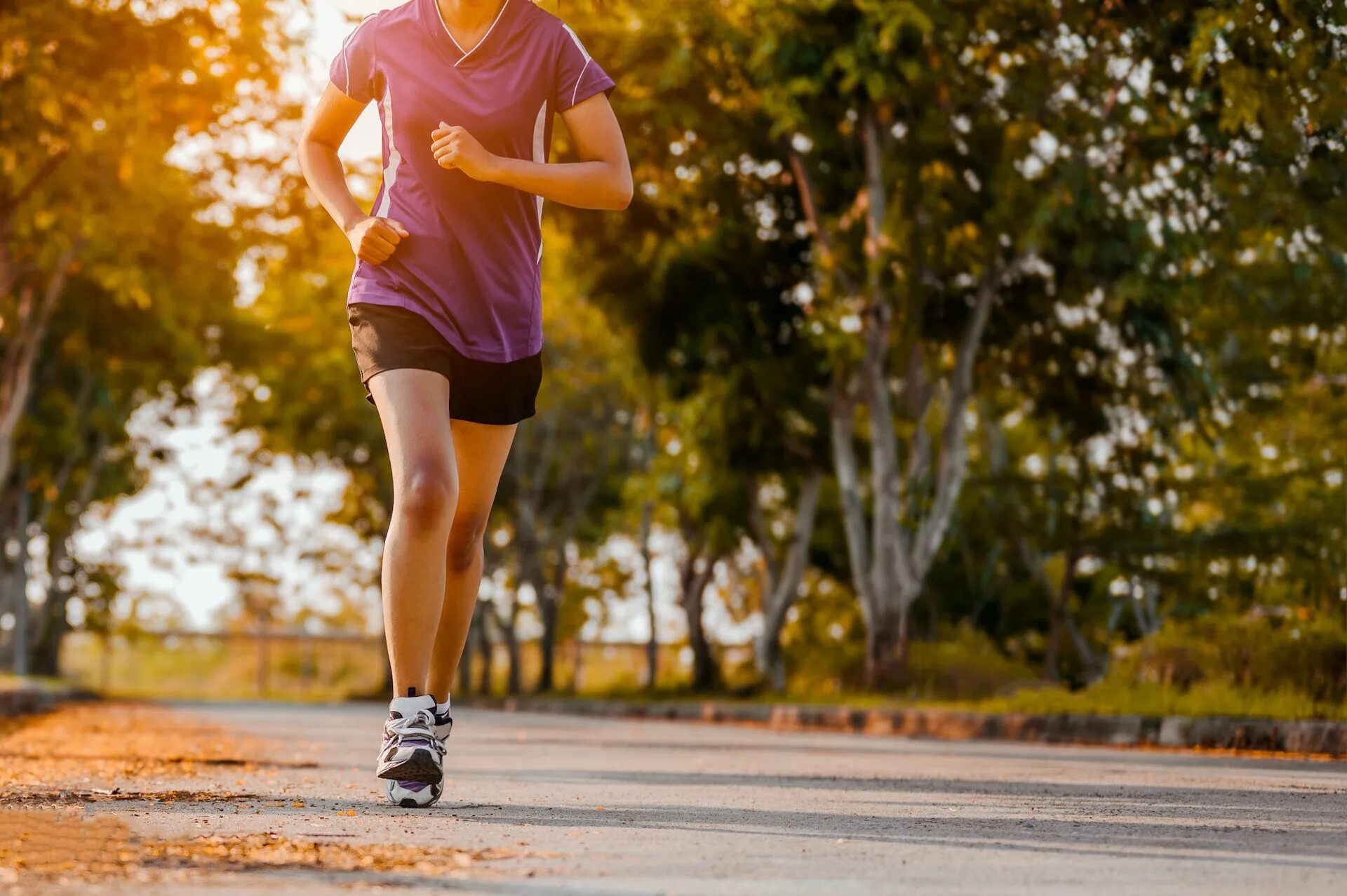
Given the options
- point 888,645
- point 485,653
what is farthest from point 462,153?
point 485,653

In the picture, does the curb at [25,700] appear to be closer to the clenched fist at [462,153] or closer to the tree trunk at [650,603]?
the tree trunk at [650,603]

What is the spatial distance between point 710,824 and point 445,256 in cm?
189

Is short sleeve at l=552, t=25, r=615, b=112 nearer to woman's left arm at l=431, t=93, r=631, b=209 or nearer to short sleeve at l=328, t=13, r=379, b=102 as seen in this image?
woman's left arm at l=431, t=93, r=631, b=209

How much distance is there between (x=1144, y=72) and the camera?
12.7m

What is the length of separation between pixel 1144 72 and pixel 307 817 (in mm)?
9553

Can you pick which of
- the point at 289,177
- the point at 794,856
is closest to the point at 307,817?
the point at 794,856

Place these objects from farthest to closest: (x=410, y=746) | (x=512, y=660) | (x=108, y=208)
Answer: (x=512, y=660) < (x=108, y=208) < (x=410, y=746)

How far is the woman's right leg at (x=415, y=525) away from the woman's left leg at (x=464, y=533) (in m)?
0.43

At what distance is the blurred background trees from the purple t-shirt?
2125mm

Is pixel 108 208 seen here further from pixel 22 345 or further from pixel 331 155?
pixel 331 155

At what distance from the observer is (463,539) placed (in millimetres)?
5906

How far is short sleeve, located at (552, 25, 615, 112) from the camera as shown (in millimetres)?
5891

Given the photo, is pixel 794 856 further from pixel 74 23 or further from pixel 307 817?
pixel 74 23

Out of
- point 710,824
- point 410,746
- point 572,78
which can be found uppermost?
point 572,78
